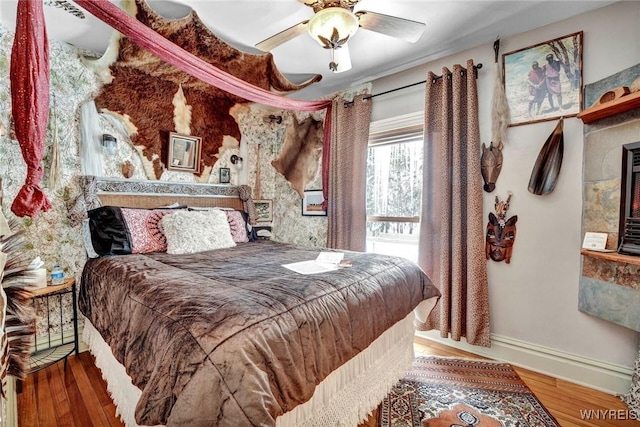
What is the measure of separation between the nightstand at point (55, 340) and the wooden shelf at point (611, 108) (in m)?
3.72

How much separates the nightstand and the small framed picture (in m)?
1.70

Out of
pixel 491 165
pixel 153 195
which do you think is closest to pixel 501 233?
pixel 491 165

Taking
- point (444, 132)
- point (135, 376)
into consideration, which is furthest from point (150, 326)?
point (444, 132)

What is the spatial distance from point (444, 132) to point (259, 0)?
5.76 ft

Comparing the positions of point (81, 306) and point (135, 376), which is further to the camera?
point (81, 306)

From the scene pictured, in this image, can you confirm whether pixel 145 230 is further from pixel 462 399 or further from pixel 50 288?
pixel 462 399

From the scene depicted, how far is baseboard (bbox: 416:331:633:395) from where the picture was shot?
188cm

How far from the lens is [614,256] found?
1.68 metres

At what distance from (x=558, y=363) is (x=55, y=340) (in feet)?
12.7

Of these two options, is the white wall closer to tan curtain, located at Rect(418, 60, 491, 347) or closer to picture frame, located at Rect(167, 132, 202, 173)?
tan curtain, located at Rect(418, 60, 491, 347)

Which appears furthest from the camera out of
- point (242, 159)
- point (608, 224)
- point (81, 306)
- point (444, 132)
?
point (242, 159)

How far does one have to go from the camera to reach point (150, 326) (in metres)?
1.17

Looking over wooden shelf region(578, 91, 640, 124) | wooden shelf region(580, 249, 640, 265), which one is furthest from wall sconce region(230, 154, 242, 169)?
wooden shelf region(580, 249, 640, 265)

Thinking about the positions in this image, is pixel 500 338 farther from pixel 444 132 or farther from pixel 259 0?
pixel 259 0
